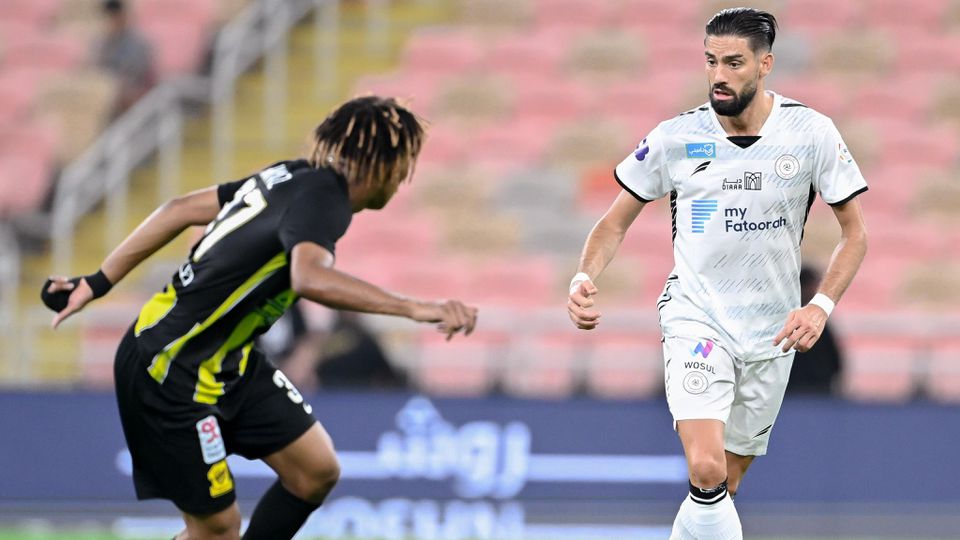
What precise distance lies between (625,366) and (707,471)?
525 centimetres

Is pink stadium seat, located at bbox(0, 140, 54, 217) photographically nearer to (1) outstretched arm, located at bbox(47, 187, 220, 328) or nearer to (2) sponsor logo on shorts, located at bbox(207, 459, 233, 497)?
(1) outstretched arm, located at bbox(47, 187, 220, 328)

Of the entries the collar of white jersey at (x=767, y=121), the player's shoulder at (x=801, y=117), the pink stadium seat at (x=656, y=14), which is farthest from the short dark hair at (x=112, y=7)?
the player's shoulder at (x=801, y=117)

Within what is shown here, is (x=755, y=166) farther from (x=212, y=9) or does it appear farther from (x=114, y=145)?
(x=212, y=9)

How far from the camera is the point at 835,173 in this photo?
21.4 ft

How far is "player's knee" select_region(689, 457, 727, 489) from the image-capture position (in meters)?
6.32

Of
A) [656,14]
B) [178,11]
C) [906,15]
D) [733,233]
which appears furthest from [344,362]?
[906,15]

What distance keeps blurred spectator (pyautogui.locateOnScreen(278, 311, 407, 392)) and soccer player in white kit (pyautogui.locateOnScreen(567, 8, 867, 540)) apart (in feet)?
15.4

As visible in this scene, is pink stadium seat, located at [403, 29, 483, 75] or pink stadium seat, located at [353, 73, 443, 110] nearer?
pink stadium seat, located at [353, 73, 443, 110]

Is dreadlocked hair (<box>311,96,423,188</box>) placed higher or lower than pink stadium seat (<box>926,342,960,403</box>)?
higher

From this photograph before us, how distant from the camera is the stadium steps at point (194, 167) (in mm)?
11994

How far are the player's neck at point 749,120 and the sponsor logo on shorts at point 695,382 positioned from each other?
96cm

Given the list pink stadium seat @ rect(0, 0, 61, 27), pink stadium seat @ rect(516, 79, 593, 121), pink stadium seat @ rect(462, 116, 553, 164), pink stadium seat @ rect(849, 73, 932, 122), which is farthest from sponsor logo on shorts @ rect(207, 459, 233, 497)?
pink stadium seat @ rect(0, 0, 61, 27)

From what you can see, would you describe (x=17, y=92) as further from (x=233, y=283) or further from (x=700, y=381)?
(x=700, y=381)

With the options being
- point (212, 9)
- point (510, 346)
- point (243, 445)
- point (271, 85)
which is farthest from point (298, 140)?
point (243, 445)
